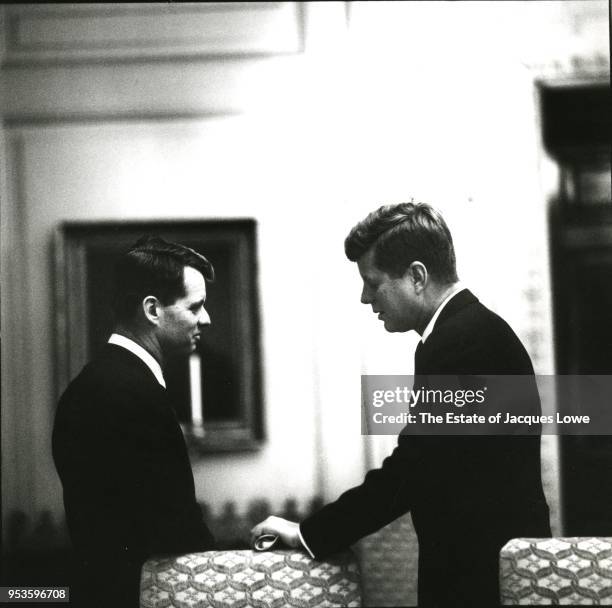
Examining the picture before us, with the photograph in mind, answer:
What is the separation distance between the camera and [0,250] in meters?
2.23

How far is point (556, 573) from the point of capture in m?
1.78

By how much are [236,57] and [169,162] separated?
1.20 feet

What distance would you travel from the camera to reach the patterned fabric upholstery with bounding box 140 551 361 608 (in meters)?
1.85

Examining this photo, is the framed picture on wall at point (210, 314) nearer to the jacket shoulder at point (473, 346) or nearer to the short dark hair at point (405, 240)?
the short dark hair at point (405, 240)

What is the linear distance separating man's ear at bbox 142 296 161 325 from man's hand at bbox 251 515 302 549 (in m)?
0.63

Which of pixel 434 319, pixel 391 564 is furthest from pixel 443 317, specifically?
pixel 391 564

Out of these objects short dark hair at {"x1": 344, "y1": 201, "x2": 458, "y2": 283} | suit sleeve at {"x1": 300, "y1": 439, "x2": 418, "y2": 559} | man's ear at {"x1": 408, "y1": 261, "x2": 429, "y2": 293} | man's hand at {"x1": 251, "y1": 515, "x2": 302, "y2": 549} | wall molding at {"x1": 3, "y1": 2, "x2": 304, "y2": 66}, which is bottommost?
man's hand at {"x1": 251, "y1": 515, "x2": 302, "y2": 549}

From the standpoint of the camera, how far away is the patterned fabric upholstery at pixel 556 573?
1778 mm

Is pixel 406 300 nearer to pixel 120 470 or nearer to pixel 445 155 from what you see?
pixel 445 155

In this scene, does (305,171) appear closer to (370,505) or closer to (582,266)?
(582,266)

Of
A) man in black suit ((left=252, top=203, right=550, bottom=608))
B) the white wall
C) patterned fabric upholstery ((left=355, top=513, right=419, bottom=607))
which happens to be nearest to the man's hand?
man in black suit ((left=252, top=203, right=550, bottom=608))

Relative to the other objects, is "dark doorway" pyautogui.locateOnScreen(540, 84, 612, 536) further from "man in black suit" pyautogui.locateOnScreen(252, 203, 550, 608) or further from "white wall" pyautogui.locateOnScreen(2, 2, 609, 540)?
"man in black suit" pyautogui.locateOnScreen(252, 203, 550, 608)

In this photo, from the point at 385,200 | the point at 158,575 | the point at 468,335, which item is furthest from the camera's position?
the point at 385,200

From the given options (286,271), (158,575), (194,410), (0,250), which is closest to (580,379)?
(286,271)
